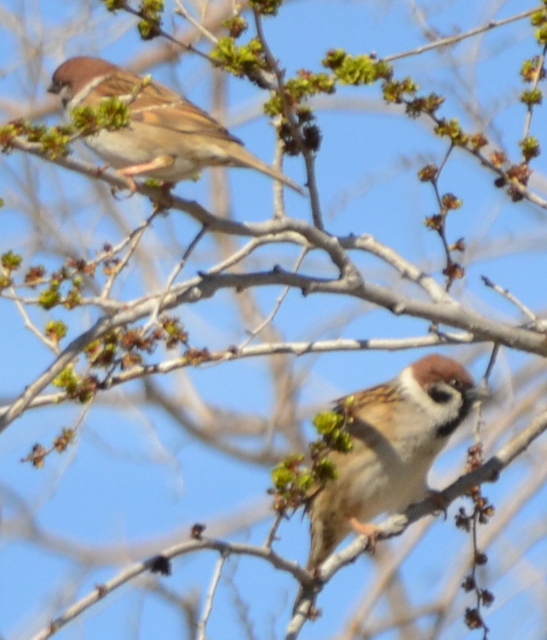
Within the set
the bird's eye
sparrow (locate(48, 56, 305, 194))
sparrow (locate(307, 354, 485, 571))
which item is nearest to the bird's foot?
sparrow (locate(307, 354, 485, 571))

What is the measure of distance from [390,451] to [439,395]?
1.04 feet

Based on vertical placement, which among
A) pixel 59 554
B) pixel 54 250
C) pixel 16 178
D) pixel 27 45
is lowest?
pixel 59 554

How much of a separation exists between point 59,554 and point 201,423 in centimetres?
148

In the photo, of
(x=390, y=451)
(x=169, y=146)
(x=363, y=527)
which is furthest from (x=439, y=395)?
(x=169, y=146)

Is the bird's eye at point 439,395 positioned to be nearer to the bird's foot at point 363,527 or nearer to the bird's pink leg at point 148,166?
the bird's foot at point 363,527

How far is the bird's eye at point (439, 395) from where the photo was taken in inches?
178

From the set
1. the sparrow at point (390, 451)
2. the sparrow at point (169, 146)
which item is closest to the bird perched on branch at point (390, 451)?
the sparrow at point (390, 451)

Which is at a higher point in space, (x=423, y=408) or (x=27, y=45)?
(x=27, y=45)

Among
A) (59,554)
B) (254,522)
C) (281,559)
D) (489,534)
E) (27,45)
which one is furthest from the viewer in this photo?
(254,522)

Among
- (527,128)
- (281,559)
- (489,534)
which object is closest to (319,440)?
(281,559)

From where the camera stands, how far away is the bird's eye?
4.52 metres

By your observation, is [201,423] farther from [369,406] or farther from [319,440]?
[319,440]

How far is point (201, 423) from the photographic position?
7.88m

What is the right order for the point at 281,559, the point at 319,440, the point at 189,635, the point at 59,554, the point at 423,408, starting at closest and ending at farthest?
the point at 319,440, the point at 281,559, the point at 189,635, the point at 423,408, the point at 59,554
